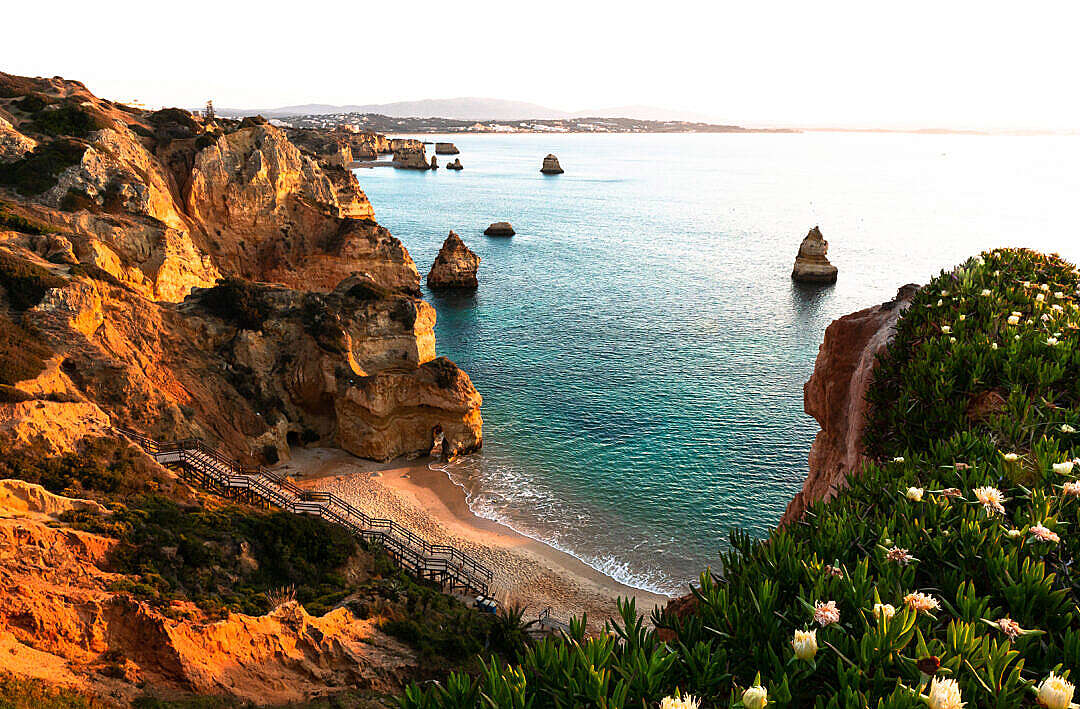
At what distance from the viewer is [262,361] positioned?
3853 cm

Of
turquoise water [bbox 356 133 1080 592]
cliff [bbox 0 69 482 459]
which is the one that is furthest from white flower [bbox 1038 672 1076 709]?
cliff [bbox 0 69 482 459]

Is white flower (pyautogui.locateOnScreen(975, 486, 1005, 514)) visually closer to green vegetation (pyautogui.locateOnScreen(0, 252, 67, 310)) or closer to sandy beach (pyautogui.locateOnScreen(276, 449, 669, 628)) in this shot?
sandy beach (pyautogui.locateOnScreen(276, 449, 669, 628))

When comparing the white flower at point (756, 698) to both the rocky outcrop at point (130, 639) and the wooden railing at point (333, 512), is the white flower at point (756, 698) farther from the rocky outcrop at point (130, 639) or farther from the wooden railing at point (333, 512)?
the wooden railing at point (333, 512)

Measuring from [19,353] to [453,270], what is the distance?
2165 inches

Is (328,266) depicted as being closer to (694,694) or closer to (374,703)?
(374,703)

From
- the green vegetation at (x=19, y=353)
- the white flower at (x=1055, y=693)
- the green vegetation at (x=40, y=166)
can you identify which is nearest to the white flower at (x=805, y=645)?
the white flower at (x=1055, y=693)

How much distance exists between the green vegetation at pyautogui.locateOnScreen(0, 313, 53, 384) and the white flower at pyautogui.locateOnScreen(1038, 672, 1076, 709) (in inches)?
1150

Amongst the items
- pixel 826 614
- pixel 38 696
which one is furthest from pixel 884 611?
pixel 38 696

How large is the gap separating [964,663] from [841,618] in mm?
1287

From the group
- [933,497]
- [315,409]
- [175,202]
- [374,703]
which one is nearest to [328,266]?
[175,202]

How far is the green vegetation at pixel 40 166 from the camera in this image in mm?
41844

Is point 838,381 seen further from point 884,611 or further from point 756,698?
point 756,698

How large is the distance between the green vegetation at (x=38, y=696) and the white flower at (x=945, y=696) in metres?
14.3

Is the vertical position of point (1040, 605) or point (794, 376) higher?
point (1040, 605)
